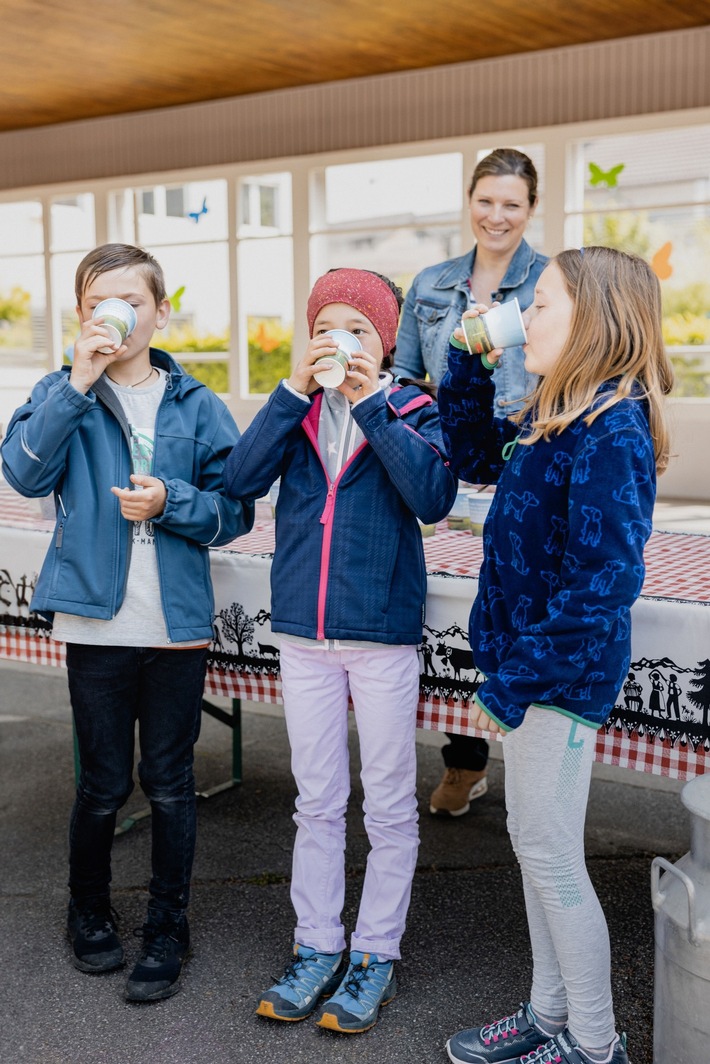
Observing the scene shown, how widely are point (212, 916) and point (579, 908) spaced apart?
1121mm

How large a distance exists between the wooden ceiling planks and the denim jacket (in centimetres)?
569

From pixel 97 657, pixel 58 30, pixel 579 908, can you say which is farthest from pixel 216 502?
pixel 58 30

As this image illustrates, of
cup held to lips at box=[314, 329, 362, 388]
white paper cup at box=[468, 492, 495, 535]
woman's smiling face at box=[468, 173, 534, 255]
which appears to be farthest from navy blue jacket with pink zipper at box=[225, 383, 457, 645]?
woman's smiling face at box=[468, 173, 534, 255]

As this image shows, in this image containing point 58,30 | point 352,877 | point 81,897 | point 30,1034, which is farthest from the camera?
point 58,30

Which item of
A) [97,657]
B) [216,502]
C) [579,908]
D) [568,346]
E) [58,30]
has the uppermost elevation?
[58,30]

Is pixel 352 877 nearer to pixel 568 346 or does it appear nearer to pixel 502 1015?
pixel 502 1015

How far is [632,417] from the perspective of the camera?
1.63 metres

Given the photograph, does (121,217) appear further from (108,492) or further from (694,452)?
(108,492)

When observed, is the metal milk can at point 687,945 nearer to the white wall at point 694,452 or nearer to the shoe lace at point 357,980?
the shoe lace at point 357,980

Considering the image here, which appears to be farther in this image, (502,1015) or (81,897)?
(81,897)

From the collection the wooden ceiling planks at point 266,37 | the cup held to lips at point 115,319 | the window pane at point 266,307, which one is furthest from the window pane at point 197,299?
the cup held to lips at point 115,319

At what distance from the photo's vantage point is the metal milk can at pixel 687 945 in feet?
5.36

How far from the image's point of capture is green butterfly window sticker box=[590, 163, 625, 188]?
973 centimetres

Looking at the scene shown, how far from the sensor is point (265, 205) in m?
11.7
